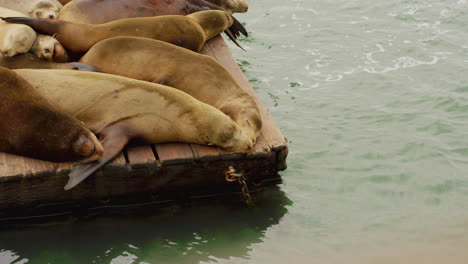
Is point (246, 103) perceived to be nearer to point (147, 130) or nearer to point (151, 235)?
point (147, 130)

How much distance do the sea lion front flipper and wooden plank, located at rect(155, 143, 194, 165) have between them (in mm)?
229

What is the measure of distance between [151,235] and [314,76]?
10.6 ft

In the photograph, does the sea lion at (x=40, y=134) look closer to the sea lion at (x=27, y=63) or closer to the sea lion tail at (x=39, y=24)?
the sea lion at (x=27, y=63)

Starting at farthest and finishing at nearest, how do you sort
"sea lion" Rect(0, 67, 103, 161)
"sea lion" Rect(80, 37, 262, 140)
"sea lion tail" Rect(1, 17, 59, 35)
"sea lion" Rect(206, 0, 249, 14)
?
1. "sea lion" Rect(206, 0, 249, 14)
2. "sea lion tail" Rect(1, 17, 59, 35)
3. "sea lion" Rect(80, 37, 262, 140)
4. "sea lion" Rect(0, 67, 103, 161)

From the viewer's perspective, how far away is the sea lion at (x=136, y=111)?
12.3 ft

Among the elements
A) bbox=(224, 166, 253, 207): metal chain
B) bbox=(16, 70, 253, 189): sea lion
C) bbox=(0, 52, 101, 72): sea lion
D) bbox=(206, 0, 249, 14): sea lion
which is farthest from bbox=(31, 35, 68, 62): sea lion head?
bbox=(206, 0, 249, 14): sea lion

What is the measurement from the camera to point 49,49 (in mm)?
4355

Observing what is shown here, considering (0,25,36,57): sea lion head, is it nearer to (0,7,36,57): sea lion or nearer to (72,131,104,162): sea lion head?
(0,7,36,57): sea lion

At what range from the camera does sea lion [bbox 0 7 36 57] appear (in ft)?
14.2

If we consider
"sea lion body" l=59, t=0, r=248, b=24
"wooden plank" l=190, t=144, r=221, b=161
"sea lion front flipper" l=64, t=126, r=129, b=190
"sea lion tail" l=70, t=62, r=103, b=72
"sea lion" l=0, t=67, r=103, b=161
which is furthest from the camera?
"sea lion body" l=59, t=0, r=248, b=24

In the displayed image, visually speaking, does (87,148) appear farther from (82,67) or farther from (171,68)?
(171,68)

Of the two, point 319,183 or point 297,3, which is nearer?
point 319,183

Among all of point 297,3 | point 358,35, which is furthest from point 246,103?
point 297,3

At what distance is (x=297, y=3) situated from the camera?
8.62 metres
